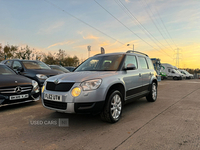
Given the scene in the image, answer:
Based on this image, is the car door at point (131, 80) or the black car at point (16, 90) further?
the black car at point (16, 90)

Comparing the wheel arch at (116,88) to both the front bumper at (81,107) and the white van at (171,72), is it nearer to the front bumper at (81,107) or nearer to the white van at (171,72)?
the front bumper at (81,107)

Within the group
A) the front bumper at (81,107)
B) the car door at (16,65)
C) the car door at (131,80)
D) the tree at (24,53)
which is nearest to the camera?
the front bumper at (81,107)

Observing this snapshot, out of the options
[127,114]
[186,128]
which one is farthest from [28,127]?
[186,128]

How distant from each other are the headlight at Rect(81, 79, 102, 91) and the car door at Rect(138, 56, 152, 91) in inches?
89.3

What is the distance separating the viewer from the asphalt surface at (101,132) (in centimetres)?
258

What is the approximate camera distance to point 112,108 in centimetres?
350

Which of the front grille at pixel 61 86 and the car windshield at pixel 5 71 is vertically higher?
the car windshield at pixel 5 71

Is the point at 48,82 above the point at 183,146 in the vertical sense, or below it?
above

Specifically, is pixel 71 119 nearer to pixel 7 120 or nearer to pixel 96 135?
pixel 96 135

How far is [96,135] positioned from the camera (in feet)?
9.74

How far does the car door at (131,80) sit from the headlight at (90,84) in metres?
1.03

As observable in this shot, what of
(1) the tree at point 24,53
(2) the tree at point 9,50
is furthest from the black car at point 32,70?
(1) the tree at point 24,53

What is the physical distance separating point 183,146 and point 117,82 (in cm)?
178

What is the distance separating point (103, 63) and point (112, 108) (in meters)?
1.44
